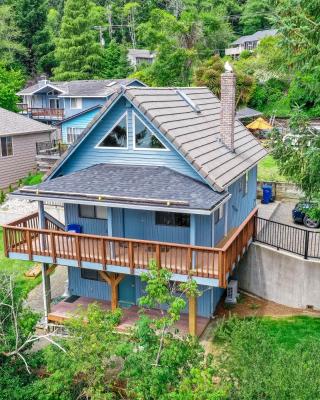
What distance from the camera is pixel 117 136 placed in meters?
15.4

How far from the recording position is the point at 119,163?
615 inches

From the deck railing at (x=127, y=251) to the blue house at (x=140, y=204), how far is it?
32 millimetres

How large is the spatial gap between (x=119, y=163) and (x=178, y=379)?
793cm

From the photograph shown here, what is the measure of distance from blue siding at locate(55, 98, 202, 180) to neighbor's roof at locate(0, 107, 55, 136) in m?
16.1

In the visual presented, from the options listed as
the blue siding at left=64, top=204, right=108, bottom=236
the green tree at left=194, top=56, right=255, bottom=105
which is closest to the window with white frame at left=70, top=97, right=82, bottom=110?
the green tree at left=194, top=56, right=255, bottom=105

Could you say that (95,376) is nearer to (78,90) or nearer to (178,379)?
(178,379)

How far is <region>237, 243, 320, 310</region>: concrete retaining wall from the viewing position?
1523cm

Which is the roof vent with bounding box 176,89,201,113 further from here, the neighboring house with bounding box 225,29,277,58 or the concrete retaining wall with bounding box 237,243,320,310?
the neighboring house with bounding box 225,29,277,58

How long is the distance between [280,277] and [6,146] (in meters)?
21.8

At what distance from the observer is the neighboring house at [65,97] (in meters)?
42.7

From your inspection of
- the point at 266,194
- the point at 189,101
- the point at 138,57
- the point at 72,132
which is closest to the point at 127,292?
the point at 189,101

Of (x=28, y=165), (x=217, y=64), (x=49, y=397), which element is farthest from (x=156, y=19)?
(x=49, y=397)

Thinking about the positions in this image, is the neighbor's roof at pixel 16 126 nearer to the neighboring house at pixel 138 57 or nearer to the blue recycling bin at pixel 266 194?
the blue recycling bin at pixel 266 194

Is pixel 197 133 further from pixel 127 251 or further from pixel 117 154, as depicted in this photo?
pixel 127 251
